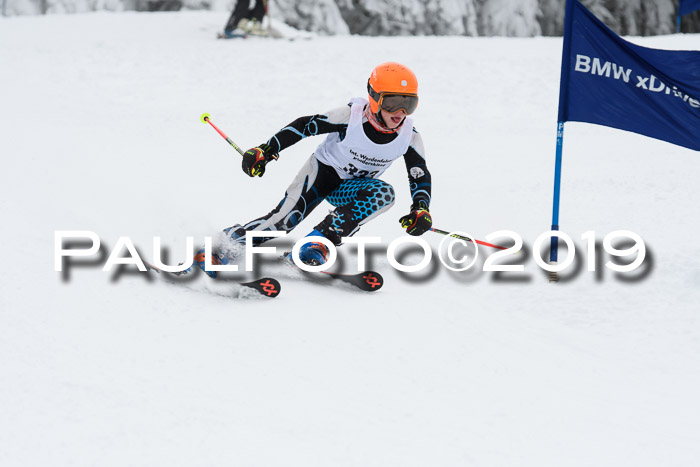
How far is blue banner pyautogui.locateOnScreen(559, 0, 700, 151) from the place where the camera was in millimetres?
4598

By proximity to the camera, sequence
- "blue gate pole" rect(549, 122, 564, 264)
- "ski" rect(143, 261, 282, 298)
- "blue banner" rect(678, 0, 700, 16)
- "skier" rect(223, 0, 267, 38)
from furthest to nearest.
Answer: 1. "skier" rect(223, 0, 267, 38)
2. "blue banner" rect(678, 0, 700, 16)
3. "blue gate pole" rect(549, 122, 564, 264)
4. "ski" rect(143, 261, 282, 298)

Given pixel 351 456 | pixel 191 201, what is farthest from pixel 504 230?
pixel 351 456

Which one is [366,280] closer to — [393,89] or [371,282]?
[371,282]

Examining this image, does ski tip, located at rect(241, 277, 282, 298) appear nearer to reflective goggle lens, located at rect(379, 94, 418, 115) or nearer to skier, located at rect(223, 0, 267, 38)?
reflective goggle lens, located at rect(379, 94, 418, 115)

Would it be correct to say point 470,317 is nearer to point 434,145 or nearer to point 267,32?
point 434,145

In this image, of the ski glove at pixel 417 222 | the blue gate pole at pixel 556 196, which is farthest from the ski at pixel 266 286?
the blue gate pole at pixel 556 196

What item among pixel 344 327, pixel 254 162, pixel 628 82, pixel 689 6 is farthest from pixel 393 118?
pixel 689 6

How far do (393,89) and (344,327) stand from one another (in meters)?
1.50

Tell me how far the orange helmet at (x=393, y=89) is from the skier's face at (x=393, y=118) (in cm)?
3

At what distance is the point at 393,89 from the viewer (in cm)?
428

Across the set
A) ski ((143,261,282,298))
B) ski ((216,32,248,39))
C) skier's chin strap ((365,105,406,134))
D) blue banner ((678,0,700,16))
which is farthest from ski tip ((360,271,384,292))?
ski ((216,32,248,39))

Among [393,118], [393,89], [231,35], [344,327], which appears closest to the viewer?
[344,327]

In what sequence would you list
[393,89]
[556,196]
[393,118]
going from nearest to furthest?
1. [393,89]
2. [393,118]
3. [556,196]

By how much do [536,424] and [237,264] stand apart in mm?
2389
